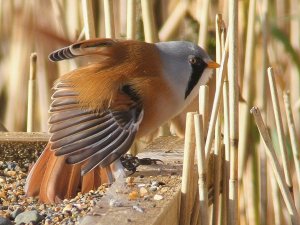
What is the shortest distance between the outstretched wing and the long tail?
9 centimetres

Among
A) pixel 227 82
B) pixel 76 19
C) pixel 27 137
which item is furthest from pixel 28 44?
pixel 227 82

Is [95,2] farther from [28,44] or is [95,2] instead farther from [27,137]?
[27,137]

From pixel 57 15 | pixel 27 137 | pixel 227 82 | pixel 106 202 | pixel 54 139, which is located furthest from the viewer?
pixel 57 15

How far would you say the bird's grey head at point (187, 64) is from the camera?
2.30 m

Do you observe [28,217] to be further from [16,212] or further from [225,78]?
[225,78]

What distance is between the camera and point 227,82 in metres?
2.09

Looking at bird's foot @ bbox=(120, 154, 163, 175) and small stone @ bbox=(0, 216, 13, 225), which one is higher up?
bird's foot @ bbox=(120, 154, 163, 175)

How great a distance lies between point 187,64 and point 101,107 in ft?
1.34

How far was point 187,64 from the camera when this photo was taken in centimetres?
233

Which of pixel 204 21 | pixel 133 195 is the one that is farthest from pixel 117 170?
pixel 204 21

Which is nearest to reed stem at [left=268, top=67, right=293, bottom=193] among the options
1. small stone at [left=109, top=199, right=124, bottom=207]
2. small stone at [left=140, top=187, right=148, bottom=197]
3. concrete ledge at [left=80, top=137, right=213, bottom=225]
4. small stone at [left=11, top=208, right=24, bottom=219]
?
concrete ledge at [left=80, top=137, right=213, bottom=225]

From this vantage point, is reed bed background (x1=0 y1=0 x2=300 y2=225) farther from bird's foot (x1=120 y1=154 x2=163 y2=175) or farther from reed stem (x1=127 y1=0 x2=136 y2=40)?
bird's foot (x1=120 y1=154 x2=163 y2=175)

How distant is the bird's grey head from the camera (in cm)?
230

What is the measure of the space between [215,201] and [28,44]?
149 centimetres
